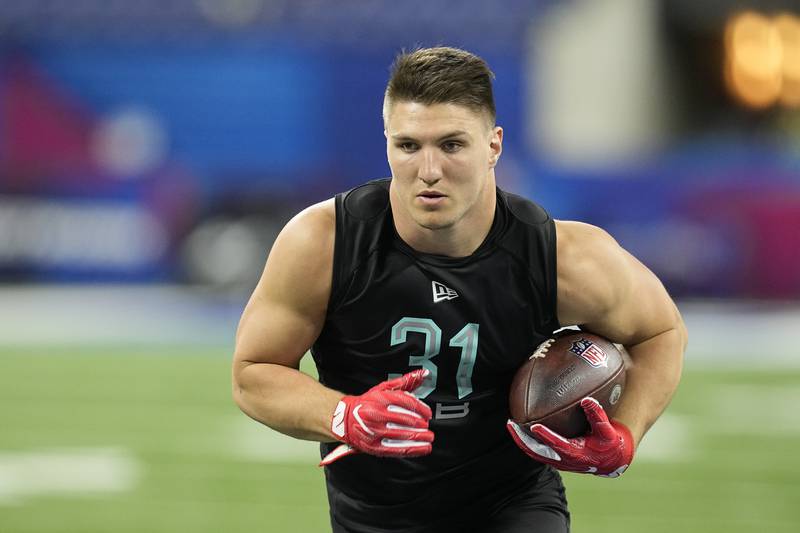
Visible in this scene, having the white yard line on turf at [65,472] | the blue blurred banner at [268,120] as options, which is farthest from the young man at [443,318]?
the blue blurred banner at [268,120]

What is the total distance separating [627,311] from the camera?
13.7ft

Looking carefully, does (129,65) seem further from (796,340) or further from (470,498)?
(470,498)

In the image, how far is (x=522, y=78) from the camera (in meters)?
17.6

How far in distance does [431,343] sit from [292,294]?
429mm

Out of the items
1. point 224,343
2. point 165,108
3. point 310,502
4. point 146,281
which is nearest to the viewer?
point 310,502

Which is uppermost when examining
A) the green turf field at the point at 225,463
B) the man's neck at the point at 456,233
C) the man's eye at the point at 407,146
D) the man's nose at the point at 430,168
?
the man's eye at the point at 407,146

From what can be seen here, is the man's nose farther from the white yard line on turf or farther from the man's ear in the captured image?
the white yard line on turf

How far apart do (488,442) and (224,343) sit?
8.31 metres

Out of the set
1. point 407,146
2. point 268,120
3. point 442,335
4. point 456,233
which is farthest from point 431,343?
point 268,120

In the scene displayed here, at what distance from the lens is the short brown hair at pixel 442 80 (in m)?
3.89

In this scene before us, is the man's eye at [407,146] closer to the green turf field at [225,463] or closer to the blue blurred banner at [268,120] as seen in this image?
the green turf field at [225,463]

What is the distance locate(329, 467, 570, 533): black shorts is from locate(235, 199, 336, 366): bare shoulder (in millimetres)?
654

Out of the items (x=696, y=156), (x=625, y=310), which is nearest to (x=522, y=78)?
(x=696, y=156)

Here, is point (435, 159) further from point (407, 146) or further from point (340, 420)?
point (340, 420)
